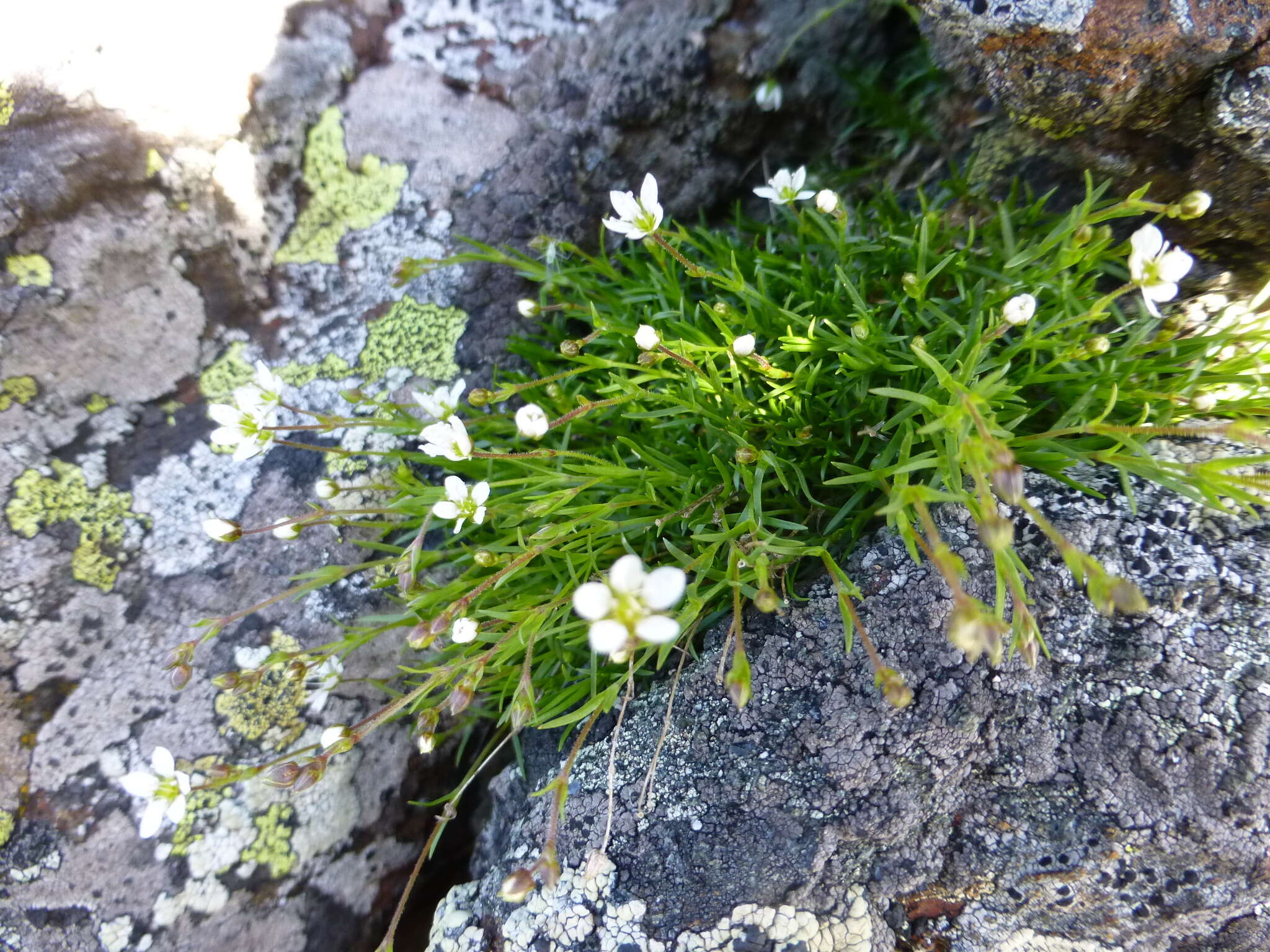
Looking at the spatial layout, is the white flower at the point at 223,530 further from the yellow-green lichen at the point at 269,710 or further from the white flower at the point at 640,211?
the white flower at the point at 640,211

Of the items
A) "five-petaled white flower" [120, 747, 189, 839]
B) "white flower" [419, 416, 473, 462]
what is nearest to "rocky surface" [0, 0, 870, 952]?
"five-petaled white flower" [120, 747, 189, 839]

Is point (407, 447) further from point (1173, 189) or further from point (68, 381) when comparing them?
point (1173, 189)

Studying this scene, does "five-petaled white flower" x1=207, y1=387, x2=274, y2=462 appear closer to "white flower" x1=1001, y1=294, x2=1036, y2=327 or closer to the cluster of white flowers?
the cluster of white flowers

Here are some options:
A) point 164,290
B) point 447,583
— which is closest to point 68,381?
point 164,290

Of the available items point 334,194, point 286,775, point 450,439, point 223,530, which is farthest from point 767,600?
point 334,194

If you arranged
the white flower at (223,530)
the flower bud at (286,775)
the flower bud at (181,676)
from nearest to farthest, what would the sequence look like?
the flower bud at (286,775)
the flower bud at (181,676)
the white flower at (223,530)

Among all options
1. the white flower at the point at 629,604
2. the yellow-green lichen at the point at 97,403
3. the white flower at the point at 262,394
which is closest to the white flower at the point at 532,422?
the white flower at the point at 629,604
